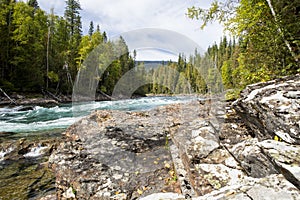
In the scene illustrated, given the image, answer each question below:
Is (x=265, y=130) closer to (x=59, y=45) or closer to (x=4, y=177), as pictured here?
(x=4, y=177)

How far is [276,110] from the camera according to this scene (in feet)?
8.66

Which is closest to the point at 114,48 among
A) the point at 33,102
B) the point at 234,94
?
the point at 33,102

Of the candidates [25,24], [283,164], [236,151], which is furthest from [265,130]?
[25,24]

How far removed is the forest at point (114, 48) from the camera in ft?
17.4

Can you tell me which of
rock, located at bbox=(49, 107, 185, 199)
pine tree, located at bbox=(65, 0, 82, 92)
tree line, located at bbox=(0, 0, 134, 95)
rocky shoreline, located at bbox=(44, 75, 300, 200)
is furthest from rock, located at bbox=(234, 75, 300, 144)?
pine tree, located at bbox=(65, 0, 82, 92)

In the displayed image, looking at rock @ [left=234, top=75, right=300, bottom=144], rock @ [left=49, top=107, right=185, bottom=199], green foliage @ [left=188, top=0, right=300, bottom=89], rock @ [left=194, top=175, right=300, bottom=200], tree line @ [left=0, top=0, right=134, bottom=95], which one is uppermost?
tree line @ [left=0, top=0, right=134, bottom=95]

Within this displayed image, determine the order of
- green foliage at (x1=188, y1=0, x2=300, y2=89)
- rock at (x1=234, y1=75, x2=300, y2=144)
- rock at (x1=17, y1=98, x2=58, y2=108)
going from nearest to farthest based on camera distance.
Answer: rock at (x1=234, y1=75, x2=300, y2=144)
green foliage at (x1=188, y1=0, x2=300, y2=89)
rock at (x1=17, y1=98, x2=58, y2=108)

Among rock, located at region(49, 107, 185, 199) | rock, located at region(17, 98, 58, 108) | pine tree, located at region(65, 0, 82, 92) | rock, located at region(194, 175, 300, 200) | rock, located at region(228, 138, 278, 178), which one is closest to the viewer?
rock, located at region(194, 175, 300, 200)

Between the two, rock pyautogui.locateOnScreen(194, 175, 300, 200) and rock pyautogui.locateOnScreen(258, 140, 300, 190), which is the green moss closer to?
rock pyautogui.locateOnScreen(258, 140, 300, 190)

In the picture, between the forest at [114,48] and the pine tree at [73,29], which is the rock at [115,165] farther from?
the pine tree at [73,29]

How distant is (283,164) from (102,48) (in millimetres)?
31967

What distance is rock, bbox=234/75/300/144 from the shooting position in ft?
7.86

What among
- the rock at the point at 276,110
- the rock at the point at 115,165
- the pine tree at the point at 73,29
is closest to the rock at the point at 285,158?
the rock at the point at 276,110

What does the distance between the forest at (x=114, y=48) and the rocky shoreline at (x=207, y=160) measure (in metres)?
2.60
